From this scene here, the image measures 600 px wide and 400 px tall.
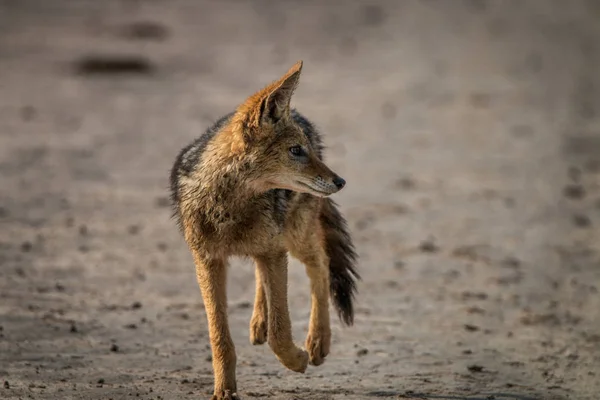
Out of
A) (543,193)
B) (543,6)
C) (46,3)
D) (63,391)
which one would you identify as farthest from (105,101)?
(543,6)

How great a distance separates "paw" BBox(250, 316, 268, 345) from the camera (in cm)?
735

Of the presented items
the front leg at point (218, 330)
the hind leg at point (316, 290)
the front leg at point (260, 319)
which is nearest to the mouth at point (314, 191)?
the front leg at point (218, 330)

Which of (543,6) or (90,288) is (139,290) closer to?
(90,288)

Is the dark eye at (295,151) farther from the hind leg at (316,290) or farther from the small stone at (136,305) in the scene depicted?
the small stone at (136,305)

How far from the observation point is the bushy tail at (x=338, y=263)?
7629 millimetres

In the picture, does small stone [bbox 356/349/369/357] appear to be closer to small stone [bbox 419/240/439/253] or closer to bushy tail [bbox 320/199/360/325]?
bushy tail [bbox 320/199/360/325]

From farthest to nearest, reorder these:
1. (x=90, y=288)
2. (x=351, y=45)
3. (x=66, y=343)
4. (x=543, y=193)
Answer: (x=351, y=45) → (x=543, y=193) → (x=90, y=288) → (x=66, y=343)

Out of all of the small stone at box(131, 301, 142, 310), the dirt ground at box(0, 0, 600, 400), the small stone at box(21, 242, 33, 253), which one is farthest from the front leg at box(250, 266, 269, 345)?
the small stone at box(21, 242, 33, 253)

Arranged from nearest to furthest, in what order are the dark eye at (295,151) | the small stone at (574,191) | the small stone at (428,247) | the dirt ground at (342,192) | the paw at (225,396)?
the dark eye at (295,151) < the paw at (225,396) < the dirt ground at (342,192) < the small stone at (428,247) < the small stone at (574,191)

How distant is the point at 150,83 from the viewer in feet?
54.7

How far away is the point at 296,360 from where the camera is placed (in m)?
6.73

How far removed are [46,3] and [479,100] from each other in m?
9.67

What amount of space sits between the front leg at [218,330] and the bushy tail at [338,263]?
→ 121cm

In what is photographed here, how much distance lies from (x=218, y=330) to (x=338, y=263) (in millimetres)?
1356
